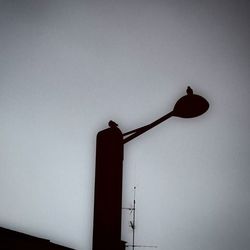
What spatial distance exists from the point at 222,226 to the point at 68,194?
2.67 feet

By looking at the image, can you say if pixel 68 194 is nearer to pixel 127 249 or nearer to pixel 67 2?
pixel 127 249

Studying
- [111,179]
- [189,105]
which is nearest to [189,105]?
[189,105]

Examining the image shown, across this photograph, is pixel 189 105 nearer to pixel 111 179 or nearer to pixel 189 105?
pixel 189 105

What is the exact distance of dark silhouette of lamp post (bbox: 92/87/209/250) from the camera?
3.90 ft

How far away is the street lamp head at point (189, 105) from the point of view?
1.29 m

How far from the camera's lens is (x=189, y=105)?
4.26 ft

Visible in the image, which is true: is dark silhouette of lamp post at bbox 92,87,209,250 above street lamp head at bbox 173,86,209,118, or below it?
below

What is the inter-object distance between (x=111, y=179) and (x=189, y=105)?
0.50 meters

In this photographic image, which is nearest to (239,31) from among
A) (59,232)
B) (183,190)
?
(183,190)

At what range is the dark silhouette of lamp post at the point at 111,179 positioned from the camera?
3.90ft

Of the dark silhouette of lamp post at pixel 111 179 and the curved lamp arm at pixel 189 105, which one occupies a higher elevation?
the curved lamp arm at pixel 189 105

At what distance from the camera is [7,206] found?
1541 millimetres

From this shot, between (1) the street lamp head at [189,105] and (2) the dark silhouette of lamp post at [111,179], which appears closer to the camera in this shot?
(2) the dark silhouette of lamp post at [111,179]

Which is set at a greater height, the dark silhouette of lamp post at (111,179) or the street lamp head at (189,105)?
the street lamp head at (189,105)
